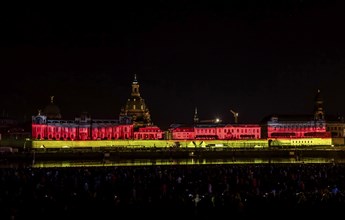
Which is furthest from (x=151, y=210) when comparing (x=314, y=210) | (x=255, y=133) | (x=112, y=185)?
(x=255, y=133)

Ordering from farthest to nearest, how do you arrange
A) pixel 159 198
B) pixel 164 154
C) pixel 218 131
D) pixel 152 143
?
pixel 218 131 < pixel 152 143 < pixel 164 154 < pixel 159 198

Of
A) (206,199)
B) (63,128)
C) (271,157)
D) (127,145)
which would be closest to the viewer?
(206,199)

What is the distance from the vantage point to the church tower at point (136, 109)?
150113 millimetres

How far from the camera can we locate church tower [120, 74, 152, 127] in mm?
150113

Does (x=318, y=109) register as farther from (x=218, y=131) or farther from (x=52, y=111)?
(x=52, y=111)

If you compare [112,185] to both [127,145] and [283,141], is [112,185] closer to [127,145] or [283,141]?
[127,145]

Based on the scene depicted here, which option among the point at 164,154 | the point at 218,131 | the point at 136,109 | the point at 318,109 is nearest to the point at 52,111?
the point at 136,109

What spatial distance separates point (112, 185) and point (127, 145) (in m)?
77.5

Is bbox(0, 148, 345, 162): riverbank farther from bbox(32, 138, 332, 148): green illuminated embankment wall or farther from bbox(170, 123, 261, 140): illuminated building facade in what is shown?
bbox(170, 123, 261, 140): illuminated building facade

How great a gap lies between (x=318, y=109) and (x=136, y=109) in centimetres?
5519

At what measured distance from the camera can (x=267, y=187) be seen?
136ft

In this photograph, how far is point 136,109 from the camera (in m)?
156

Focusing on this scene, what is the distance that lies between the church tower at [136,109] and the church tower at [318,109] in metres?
50.3

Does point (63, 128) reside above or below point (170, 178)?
above
